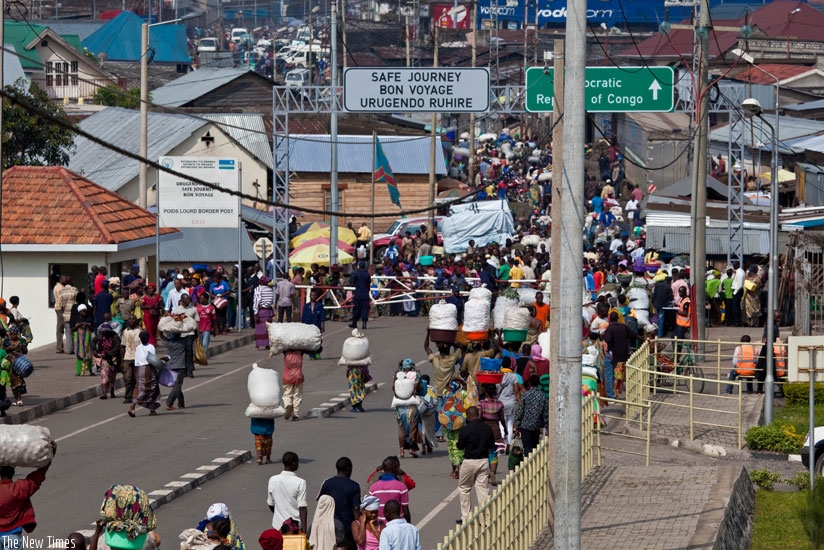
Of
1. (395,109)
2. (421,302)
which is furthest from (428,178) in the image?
(395,109)

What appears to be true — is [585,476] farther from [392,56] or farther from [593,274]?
[392,56]

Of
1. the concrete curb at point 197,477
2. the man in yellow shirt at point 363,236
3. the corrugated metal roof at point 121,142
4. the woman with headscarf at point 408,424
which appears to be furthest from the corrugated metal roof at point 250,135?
the concrete curb at point 197,477

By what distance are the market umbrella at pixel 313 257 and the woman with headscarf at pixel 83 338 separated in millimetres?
13037

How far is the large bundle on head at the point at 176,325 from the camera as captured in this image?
2169 centimetres

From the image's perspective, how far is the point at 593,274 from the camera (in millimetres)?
32312

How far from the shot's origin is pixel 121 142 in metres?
52.6

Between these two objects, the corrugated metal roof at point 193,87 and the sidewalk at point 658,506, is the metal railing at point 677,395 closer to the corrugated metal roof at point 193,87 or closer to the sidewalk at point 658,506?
the sidewalk at point 658,506

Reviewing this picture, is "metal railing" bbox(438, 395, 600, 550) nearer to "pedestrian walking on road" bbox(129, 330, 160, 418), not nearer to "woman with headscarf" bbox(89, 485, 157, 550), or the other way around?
"woman with headscarf" bbox(89, 485, 157, 550)

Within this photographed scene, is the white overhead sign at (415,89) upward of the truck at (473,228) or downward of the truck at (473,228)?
upward

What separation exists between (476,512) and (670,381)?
14.2 m

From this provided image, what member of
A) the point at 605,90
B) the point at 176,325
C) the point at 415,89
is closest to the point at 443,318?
the point at 176,325

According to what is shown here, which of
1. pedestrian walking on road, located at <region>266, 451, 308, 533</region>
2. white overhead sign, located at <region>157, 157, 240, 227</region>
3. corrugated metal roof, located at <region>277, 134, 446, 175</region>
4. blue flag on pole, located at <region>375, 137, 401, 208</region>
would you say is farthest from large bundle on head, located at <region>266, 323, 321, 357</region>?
corrugated metal roof, located at <region>277, 134, 446, 175</region>

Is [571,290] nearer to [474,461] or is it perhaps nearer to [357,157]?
[474,461]

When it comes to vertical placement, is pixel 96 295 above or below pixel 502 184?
below
